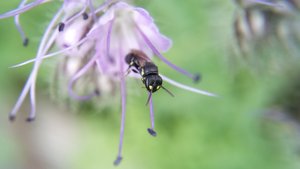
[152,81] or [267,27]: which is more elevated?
[152,81]

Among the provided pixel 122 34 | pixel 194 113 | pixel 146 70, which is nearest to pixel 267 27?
pixel 122 34

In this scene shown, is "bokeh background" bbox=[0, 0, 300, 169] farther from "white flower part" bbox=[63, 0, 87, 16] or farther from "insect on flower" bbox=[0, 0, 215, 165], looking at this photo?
"white flower part" bbox=[63, 0, 87, 16]

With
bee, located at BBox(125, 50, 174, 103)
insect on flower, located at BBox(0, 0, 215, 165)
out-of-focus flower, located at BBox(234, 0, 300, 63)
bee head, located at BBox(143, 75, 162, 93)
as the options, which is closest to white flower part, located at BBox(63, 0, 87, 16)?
insect on flower, located at BBox(0, 0, 215, 165)

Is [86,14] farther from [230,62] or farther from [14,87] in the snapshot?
[14,87]

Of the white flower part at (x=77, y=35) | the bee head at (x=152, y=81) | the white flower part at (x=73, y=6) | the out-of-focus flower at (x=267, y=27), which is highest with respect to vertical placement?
the white flower part at (x=73, y=6)

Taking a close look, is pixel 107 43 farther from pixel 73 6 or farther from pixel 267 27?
pixel 267 27

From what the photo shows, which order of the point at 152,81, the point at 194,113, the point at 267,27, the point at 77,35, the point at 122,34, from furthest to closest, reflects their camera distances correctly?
the point at 194,113 → the point at 267,27 → the point at 122,34 → the point at 77,35 → the point at 152,81

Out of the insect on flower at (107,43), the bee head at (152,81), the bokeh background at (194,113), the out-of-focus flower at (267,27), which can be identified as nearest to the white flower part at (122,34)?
the insect on flower at (107,43)

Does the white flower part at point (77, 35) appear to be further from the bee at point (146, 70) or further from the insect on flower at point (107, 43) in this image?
the bee at point (146, 70)
